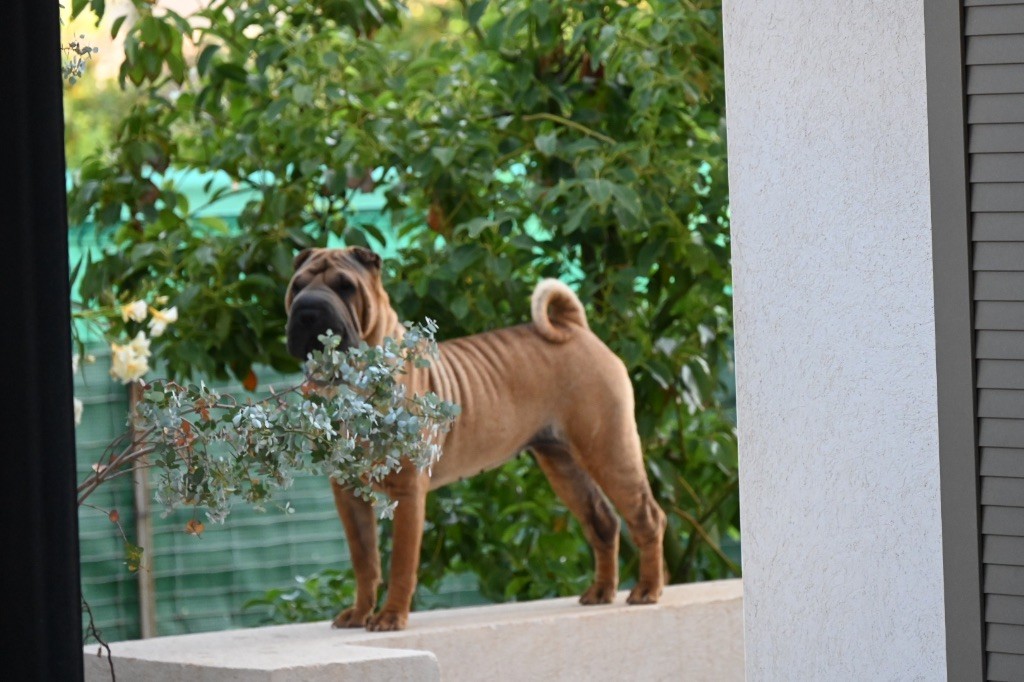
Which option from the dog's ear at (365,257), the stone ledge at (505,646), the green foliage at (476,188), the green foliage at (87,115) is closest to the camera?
the stone ledge at (505,646)

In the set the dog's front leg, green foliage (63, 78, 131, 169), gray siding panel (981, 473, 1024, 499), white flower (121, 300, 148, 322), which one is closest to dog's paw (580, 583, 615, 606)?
the dog's front leg

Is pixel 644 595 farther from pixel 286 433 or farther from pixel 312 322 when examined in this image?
pixel 286 433

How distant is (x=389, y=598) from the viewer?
3.46m

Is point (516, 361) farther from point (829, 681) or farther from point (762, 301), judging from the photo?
point (829, 681)

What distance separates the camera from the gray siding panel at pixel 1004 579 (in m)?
2.39

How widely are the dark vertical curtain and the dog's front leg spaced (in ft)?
3.97

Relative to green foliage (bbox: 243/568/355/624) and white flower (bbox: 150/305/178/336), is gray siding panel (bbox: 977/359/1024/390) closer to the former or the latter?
white flower (bbox: 150/305/178/336)

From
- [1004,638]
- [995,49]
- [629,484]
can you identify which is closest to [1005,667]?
[1004,638]

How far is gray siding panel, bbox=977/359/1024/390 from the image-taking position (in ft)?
7.81

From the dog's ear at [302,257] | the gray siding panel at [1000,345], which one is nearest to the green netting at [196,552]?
the dog's ear at [302,257]

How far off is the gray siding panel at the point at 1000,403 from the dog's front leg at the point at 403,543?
1.36 metres

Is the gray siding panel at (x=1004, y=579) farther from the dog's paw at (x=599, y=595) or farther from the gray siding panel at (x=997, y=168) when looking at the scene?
the dog's paw at (x=599, y=595)

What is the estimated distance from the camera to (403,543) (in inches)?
133

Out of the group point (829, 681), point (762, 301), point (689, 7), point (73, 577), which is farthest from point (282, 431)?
point (689, 7)
